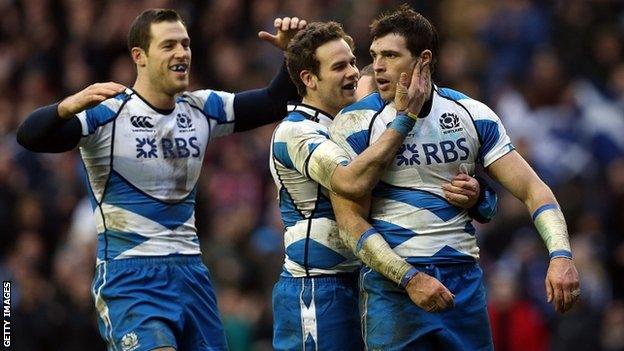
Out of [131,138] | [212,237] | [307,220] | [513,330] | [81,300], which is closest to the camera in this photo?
[307,220]

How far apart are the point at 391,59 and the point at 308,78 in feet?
2.45

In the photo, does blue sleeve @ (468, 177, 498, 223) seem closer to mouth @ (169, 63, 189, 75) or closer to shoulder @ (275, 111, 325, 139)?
shoulder @ (275, 111, 325, 139)

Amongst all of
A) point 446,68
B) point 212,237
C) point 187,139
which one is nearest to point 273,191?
point 212,237

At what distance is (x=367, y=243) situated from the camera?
8008 millimetres

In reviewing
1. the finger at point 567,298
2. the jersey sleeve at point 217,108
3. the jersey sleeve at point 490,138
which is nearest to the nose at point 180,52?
the jersey sleeve at point 217,108

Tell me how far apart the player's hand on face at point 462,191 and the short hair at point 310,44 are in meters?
1.13

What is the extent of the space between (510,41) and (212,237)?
4.32m

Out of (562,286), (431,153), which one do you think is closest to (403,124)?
(431,153)

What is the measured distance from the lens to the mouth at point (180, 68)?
9.34 m

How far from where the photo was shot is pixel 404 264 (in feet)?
26.0

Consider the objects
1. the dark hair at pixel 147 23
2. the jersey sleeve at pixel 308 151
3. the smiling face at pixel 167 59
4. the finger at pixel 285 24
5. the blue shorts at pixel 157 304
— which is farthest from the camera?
the finger at pixel 285 24

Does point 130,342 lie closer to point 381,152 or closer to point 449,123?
point 381,152

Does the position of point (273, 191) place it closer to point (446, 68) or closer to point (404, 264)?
point (446, 68)

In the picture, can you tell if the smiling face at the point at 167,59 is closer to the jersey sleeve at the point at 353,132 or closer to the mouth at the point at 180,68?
the mouth at the point at 180,68
